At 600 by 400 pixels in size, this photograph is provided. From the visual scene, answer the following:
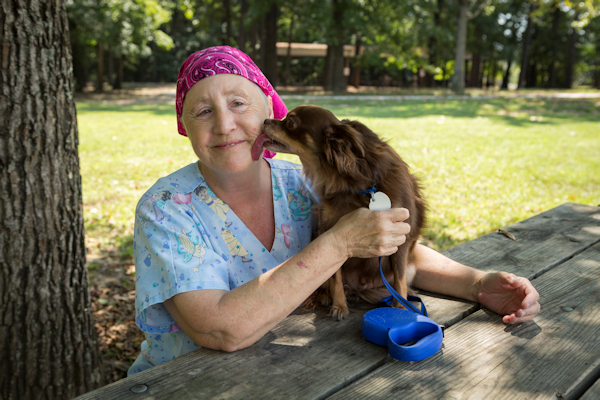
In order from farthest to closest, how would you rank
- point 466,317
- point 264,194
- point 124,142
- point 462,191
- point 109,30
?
point 109,30, point 124,142, point 462,191, point 264,194, point 466,317

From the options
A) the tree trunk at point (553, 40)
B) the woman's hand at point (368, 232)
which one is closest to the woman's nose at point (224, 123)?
the woman's hand at point (368, 232)

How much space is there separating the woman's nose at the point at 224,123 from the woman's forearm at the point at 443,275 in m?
1.05

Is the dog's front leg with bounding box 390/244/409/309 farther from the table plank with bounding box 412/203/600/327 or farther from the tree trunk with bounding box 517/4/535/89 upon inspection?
the tree trunk with bounding box 517/4/535/89

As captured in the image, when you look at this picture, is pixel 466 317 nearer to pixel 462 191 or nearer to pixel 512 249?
pixel 512 249

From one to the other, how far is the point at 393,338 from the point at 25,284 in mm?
2003

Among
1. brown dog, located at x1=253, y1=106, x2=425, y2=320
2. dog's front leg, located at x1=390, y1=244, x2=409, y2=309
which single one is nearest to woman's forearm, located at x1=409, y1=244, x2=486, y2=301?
brown dog, located at x1=253, y1=106, x2=425, y2=320

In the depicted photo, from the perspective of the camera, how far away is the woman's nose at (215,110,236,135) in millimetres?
2027

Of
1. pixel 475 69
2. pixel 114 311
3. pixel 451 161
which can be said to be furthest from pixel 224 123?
pixel 475 69

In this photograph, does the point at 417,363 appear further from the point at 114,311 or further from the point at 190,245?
the point at 114,311

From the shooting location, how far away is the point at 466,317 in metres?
1.93

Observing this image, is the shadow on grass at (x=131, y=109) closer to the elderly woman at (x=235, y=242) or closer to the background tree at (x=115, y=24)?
the background tree at (x=115, y=24)

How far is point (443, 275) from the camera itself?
223 cm

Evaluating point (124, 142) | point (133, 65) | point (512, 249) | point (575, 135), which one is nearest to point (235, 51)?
point (512, 249)

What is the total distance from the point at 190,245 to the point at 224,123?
21.7 inches
